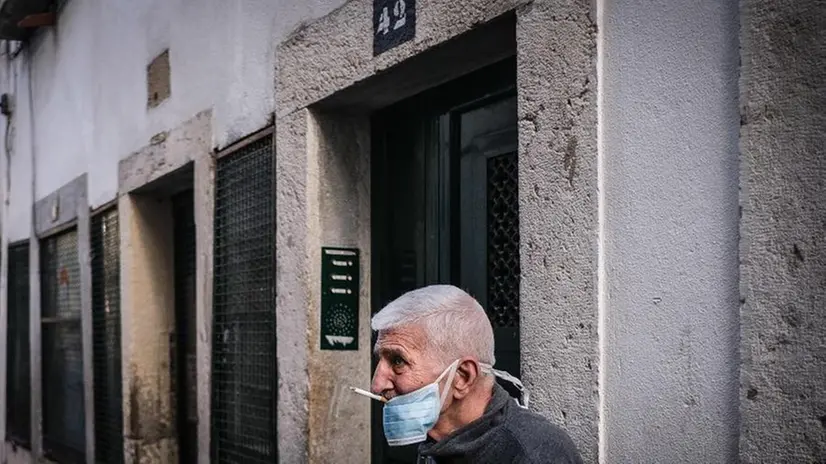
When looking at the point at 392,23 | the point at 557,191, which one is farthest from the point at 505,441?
the point at 392,23

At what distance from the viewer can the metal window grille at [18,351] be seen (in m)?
10.9

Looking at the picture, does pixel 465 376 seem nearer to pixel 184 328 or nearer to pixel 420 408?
pixel 420 408

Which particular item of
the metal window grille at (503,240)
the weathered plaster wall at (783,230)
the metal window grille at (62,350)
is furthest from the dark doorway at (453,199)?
the metal window grille at (62,350)

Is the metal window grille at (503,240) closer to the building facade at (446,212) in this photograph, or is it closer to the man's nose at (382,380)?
the building facade at (446,212)

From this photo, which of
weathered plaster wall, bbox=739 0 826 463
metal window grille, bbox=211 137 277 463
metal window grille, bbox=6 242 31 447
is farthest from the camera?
metal window grille, bbox=6 242 31 447

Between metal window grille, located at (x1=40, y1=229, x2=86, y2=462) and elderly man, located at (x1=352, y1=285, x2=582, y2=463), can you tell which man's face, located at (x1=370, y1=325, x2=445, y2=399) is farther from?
metal window grille, located at (x1=40, y1=229, x2=86, y2=462)

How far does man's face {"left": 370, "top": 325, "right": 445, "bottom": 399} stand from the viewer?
Answer: 2799 millimetres

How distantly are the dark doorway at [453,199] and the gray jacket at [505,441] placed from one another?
3.54 ft

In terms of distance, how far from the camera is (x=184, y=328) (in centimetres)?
717

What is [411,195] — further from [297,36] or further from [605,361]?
[605,361]

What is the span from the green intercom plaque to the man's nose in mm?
1800

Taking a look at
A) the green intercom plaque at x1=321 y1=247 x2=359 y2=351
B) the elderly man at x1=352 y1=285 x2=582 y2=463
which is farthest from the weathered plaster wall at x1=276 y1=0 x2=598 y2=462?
the green intercom plaque at x1=321 y1=247 x2=359 y2=351

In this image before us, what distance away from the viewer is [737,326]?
2.63m

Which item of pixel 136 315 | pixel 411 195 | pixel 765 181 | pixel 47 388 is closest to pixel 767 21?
pixel 765 181
